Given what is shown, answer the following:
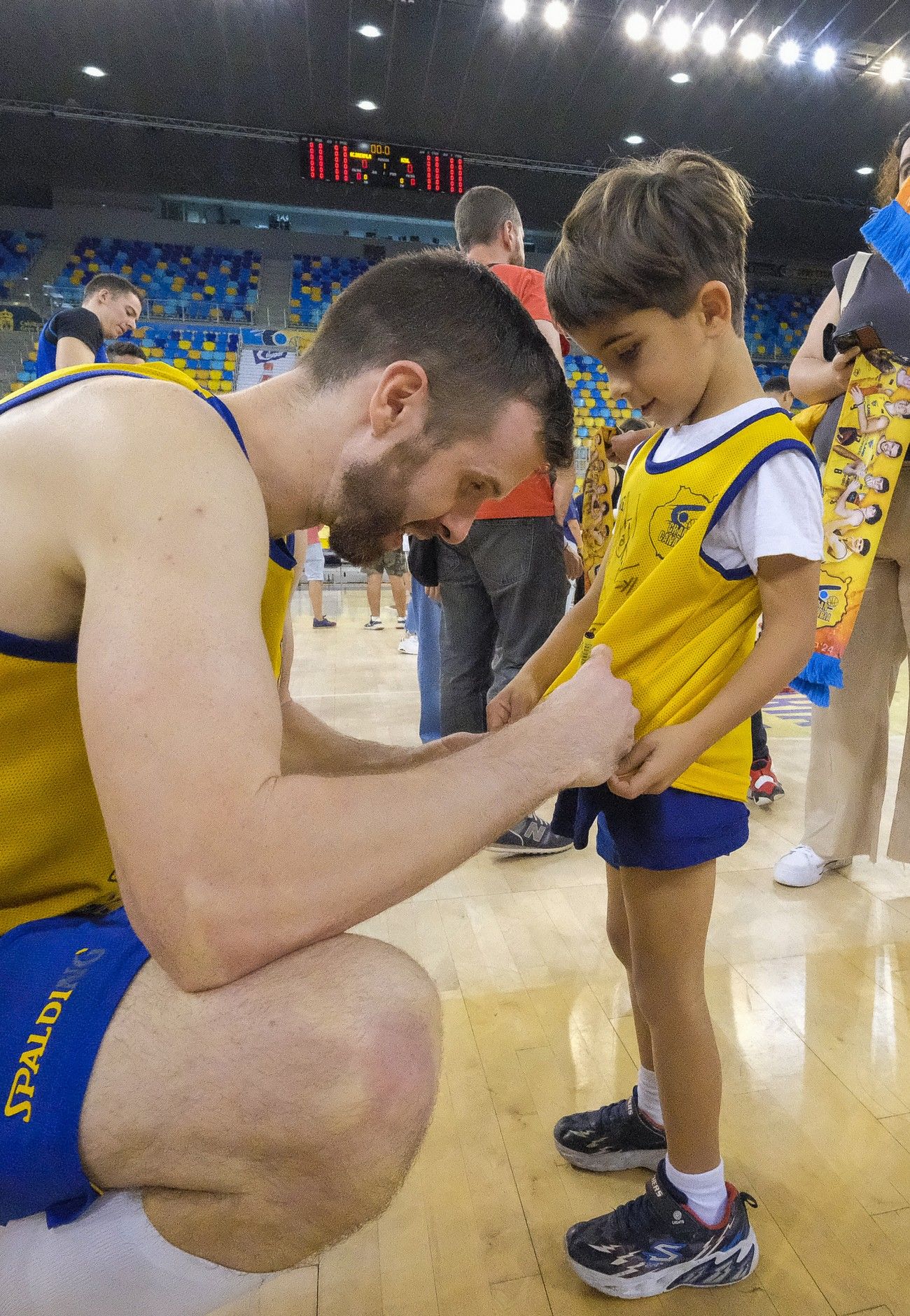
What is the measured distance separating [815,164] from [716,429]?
10.8 m

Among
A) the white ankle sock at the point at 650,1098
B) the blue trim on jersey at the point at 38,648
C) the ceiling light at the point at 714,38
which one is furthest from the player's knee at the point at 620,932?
the ceiling light at the point at 714,38

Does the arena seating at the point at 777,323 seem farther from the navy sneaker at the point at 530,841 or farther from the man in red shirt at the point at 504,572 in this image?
the navy sneaker at the point at 530,841

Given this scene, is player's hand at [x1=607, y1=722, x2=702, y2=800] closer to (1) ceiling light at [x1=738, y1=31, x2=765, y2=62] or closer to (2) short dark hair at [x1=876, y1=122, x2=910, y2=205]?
(2) short dark hair at [x1=876, y1=122, x2=910, y2=205]

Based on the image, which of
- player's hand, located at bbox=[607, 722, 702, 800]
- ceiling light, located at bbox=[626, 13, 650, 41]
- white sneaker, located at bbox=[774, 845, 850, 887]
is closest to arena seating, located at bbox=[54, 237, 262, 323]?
ceiling light, located at bbox=[626, 13, 650, 41]

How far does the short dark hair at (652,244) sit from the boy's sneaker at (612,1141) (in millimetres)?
1061

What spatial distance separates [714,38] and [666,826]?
8.32 m

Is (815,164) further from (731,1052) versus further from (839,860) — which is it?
(731,1052)

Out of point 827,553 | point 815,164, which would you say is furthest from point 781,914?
point 815,164

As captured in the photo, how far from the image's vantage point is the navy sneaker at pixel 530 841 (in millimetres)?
2053

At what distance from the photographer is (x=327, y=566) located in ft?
33.0

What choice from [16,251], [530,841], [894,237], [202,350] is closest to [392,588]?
[530,841]

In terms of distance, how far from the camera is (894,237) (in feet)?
4.37

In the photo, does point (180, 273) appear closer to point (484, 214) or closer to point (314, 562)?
point (314, 562)

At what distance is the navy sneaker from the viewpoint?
6.73 ft
